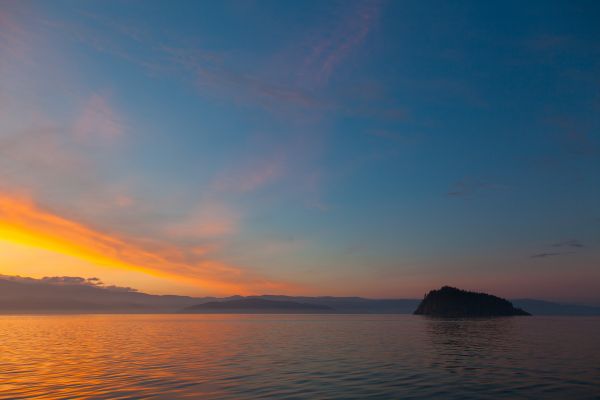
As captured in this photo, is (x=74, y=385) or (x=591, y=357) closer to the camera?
→ (x=74, y=385)

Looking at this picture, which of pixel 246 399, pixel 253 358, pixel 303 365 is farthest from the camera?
pixel 253 358

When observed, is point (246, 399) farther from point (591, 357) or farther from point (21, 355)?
point (591, 357)

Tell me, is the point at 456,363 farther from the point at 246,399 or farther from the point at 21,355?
the point at 21,355

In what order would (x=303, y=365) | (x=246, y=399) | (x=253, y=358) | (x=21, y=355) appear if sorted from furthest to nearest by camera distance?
1. (x=21, y=355)
2. (x=253, y=358)
3. (x=303, y=365)
4. (x=246, y=399)

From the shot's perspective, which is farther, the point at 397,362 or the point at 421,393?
the point at 397,362

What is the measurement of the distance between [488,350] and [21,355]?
63065mm

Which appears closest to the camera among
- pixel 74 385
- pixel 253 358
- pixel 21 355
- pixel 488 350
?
pixel 74 385

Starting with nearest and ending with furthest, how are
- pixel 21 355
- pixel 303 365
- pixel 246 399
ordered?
pixel 246 399
pixel 303 365
pixel 21 355

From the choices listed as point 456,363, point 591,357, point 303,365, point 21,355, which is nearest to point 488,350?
point 591,357

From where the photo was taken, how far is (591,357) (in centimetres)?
5325

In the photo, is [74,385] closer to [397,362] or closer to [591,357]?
[397,362]

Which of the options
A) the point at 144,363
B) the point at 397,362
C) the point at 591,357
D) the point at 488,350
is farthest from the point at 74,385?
the point at 591,357

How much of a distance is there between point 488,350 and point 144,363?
45.9 m

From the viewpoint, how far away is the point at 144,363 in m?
47.6
